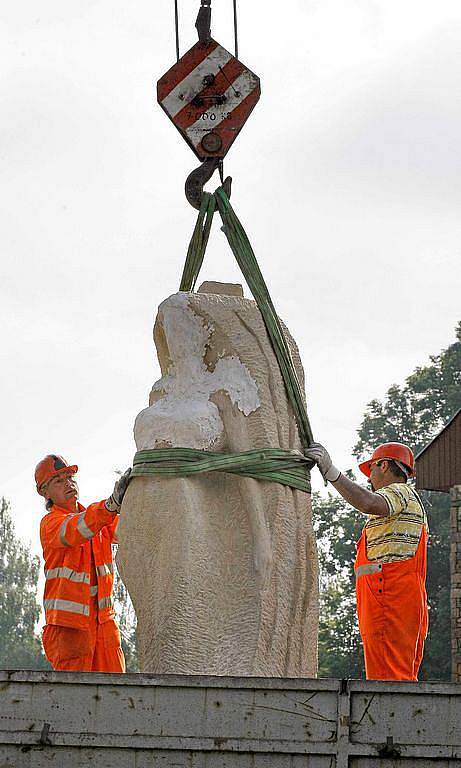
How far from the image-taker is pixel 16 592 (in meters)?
50.0

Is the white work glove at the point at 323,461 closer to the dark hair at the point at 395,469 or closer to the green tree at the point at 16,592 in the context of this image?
the dark hair at the point at 395,469

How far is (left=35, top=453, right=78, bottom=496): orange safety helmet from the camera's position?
797 centimetres

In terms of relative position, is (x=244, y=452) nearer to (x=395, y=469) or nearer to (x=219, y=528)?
(x=219, y=528)

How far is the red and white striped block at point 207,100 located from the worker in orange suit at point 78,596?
6.38 ft

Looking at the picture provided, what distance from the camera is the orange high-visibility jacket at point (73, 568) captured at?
752 centimetres

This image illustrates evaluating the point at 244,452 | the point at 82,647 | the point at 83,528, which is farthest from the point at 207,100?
the point at 82,647

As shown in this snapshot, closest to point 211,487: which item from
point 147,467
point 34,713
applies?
point 147,467

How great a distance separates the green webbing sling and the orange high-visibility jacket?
3.83 ft

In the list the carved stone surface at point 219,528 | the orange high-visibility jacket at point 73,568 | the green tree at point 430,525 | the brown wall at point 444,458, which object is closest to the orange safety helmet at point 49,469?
the orange high-visibility jacket at point 73,568

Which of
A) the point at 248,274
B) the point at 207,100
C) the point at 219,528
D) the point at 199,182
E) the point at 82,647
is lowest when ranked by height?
the point at 82,647

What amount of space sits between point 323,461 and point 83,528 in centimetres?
147

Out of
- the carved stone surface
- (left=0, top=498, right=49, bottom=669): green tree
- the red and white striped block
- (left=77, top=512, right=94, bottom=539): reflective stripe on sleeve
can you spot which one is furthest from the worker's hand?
(left=0, top=498, right=49, bottom=669): green tree

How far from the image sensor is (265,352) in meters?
6.61

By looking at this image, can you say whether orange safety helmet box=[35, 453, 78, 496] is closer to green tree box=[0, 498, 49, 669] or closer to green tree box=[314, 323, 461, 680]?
green tree box=[314, 323, 461, 680]
